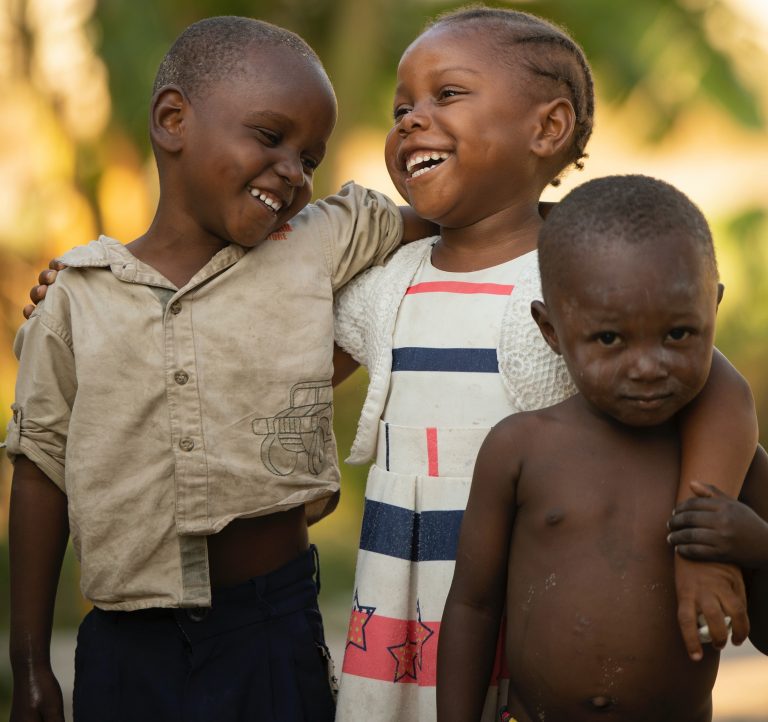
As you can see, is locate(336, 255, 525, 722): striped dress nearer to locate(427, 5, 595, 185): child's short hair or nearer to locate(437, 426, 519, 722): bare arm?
locate(437, 426, 519, 722): bare arm

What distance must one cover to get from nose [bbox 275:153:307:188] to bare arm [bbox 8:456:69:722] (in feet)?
2.66

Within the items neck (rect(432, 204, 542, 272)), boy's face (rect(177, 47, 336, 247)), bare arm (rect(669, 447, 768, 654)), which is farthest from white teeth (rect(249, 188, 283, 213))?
bare arm (rect(669, 447, 768, 654))

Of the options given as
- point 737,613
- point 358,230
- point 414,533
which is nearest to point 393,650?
point 414,533

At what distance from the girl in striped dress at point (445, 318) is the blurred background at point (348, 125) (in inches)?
127

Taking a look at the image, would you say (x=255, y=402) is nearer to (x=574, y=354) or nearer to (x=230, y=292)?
(x=230, y=292)

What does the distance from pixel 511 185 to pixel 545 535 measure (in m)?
0.78

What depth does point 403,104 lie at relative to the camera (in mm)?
2354

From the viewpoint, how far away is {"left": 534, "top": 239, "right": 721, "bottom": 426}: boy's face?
5.78ft

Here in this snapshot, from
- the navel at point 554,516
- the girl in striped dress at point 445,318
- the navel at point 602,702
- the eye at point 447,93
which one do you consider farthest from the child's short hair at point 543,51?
the navel at point 602,702

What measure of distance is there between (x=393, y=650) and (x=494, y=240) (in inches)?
33.9

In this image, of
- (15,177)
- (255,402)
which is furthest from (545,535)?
(15,177)

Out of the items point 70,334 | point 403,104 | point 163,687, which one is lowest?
point 163,687

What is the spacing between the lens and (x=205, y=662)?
2.27 m

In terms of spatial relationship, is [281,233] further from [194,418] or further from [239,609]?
[239,609]
